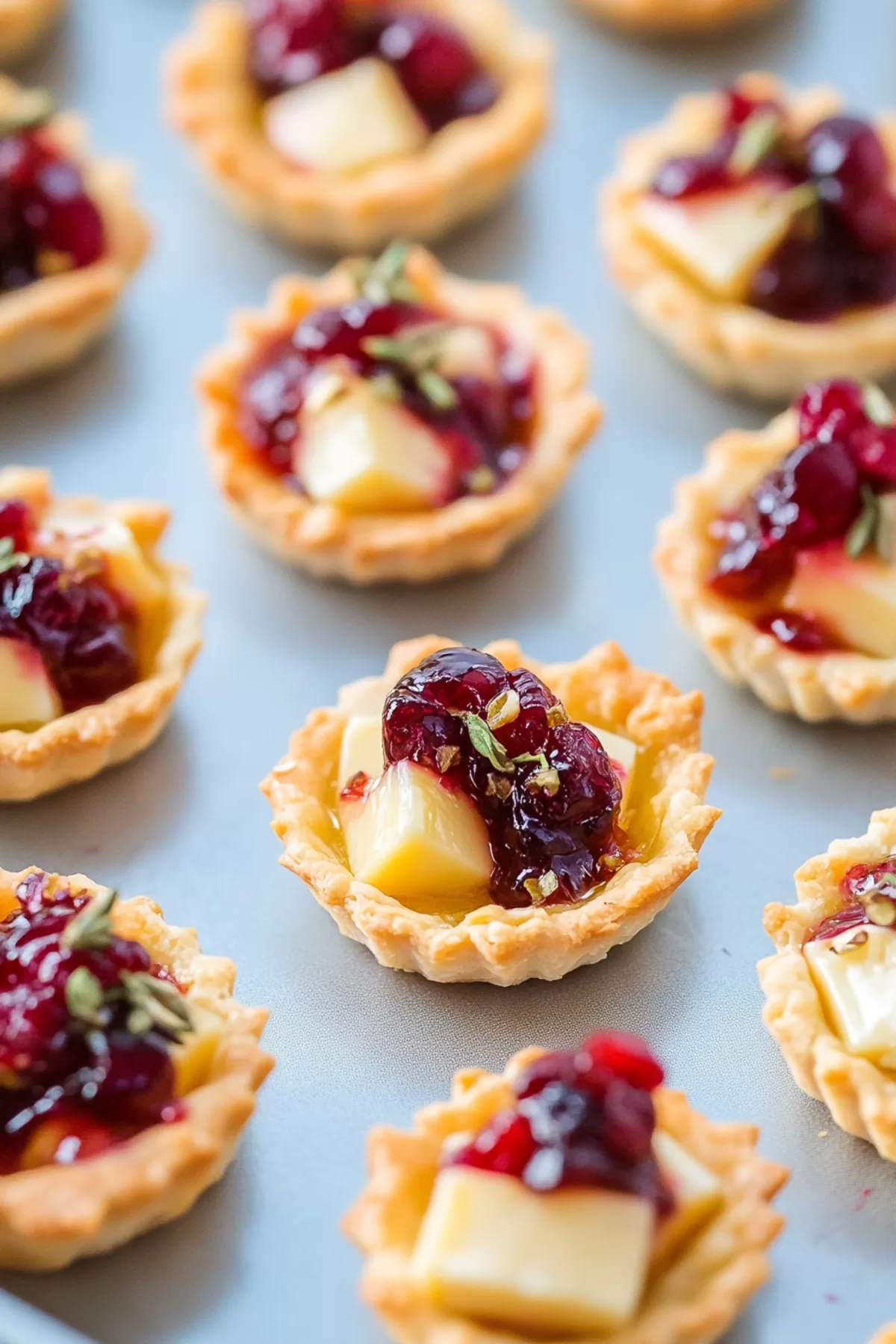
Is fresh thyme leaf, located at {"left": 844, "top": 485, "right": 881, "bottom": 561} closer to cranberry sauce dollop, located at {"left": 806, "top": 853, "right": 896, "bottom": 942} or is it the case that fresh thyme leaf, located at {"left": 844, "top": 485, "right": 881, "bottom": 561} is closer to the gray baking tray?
the gray baking tray

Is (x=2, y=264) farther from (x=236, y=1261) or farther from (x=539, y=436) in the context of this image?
(x=236, y=1261)

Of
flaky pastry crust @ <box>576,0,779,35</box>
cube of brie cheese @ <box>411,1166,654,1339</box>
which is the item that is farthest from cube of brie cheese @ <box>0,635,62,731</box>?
flaky pastry crust @ <box>576,0,779,35</box>

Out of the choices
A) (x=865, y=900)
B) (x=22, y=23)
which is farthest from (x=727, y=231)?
(x=22, y=23)

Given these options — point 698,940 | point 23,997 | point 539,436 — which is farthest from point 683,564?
point 23,997

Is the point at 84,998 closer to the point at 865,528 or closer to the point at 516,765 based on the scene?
the point at 516,765

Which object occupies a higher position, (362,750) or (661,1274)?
(362,750)
